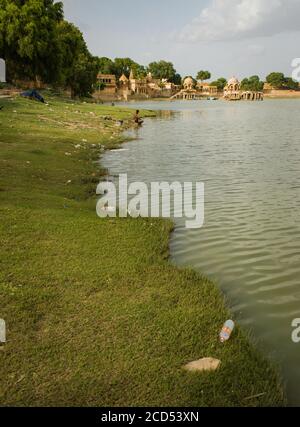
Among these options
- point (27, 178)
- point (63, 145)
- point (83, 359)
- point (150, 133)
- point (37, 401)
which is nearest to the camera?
point (37, 401)

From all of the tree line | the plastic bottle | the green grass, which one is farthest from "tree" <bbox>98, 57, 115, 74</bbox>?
the plastic bottle

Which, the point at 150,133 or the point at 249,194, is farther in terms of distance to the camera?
the point at 150,133

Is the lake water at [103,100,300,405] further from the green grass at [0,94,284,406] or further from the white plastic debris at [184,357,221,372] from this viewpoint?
the white plastic debris at [184,357,221,372]

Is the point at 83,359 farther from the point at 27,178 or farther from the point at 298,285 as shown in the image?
the point at 27,178

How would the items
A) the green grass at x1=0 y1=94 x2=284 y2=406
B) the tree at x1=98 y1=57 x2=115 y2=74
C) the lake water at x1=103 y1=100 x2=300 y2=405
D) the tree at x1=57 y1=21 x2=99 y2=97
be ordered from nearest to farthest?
1. the green grass at x1=0 y1=94 x2=284 y2=406
2. the lake water at x1=103 y1=100 x2=300 y2=405
3. the tree at x1=57 y1=21 x2=99 y2=97
4. the tree at x1=98 y1=57 x2=115 y2=74

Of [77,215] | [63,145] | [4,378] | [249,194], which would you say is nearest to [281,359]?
[4,378]

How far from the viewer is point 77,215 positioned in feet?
32.8

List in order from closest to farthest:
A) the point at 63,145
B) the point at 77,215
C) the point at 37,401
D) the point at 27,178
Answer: the point at 37,401
the point at 77,215
the point at 27,178
the point at 63,145

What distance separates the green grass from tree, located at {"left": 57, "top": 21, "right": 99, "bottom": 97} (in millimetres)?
55996

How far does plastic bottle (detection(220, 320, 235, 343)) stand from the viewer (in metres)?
Result: 5.54

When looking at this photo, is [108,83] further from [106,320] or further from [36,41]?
[106,320]

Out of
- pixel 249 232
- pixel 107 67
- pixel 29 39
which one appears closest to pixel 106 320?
pixel 249 232

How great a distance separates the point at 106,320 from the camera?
5.77m

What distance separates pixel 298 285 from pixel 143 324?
11.1 ft
